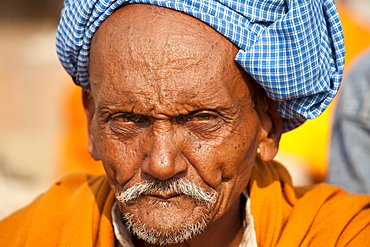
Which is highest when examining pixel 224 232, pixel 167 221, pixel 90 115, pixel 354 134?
pixel 90 115

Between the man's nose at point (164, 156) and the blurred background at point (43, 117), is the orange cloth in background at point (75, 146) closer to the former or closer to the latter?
the blurred background at point (43, 117)

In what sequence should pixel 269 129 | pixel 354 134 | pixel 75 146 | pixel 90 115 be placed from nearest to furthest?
1. pixel 269 129
2. pixel 90 115
3. pixel 354 134
4. pixel 75 146

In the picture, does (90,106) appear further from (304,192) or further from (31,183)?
(31,183)

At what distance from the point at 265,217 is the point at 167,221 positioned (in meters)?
0.62

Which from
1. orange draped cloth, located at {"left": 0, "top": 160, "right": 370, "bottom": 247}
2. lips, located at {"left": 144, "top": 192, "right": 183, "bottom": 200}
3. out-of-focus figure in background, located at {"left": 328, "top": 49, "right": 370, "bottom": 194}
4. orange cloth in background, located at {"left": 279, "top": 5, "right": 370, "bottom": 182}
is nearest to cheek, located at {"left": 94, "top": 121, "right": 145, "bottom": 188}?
lips, located at {"left": 144, "top": 192, "right": 183, "bottom": 200}

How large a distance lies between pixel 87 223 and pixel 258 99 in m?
1.06

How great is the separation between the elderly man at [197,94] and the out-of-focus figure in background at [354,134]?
1950 millimetres

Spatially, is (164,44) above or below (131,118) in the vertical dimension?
above

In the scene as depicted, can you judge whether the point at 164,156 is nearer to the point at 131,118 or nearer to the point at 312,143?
the point at 131,118

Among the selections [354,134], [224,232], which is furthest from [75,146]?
[224,232]

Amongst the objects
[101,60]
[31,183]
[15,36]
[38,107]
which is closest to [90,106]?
[101,60]

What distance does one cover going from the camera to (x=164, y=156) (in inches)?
91.4

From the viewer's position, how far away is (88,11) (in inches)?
100

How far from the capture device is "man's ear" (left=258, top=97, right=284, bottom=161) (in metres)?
2.72
